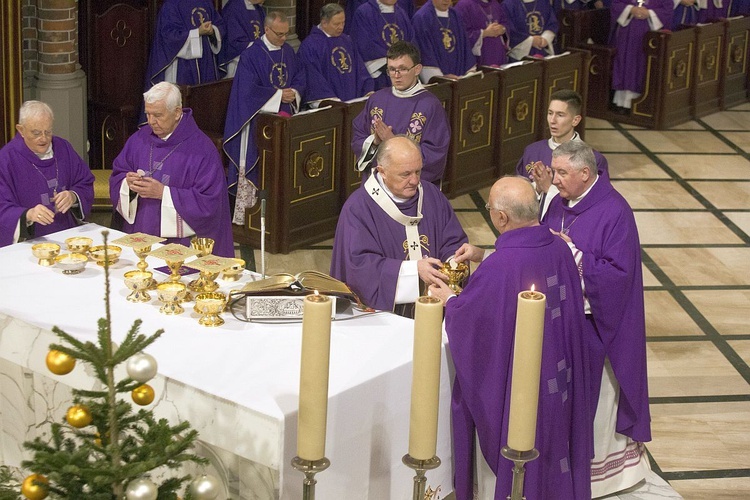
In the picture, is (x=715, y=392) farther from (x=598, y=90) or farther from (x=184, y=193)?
(x=598, y=90)

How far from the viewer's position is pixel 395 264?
15.3 feet

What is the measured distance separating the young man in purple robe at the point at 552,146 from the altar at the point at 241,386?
173 cm

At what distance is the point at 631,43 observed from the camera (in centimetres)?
1186

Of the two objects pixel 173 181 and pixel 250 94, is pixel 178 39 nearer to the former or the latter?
pixel 250 94

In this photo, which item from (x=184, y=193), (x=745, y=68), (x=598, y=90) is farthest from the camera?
(x=745, y=68)

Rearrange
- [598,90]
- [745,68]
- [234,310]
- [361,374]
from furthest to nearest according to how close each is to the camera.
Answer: [745,68] → [598,90] → [234,310] → [361,374]

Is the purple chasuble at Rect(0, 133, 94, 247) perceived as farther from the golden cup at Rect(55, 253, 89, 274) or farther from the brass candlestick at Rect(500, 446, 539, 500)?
the brass candlestick at Rect(500, 446, 539, 500)

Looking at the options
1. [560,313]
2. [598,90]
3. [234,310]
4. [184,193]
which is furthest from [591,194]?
[598,90]

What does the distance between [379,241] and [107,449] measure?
2720mm

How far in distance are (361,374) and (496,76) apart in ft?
21.1

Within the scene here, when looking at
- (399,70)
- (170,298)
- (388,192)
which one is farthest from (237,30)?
(170,298)

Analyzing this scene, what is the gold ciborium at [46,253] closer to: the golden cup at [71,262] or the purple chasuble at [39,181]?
the golden cup at [71,262]

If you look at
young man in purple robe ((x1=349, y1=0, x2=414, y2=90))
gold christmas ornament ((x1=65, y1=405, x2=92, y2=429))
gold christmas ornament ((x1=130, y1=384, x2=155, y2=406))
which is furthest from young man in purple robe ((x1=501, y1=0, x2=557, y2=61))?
gold christmas ornament ((x1=65, y1=405, x2=92, y2=429))

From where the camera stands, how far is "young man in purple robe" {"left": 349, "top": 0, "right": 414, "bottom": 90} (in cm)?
989
